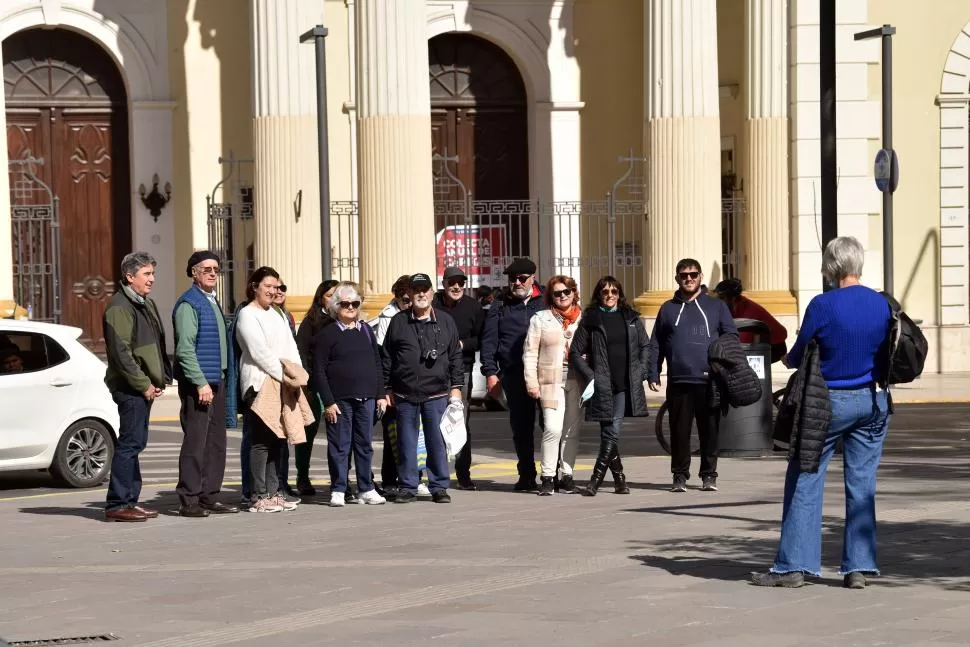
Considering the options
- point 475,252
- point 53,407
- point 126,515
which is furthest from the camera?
point 475,252

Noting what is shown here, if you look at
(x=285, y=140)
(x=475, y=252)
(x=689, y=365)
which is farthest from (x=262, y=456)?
(x=475, y=252)

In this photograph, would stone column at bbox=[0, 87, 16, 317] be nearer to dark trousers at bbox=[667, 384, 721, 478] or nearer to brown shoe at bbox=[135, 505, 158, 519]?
brown shoe at bbox=[135, 505, 158, 519]

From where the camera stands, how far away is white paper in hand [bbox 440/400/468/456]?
14914 mm

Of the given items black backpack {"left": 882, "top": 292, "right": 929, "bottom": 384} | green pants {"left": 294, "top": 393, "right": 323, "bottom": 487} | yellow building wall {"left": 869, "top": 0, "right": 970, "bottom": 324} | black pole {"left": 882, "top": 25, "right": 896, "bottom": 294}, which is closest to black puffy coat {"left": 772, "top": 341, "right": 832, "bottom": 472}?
black backpack {"left": 882, "top": 292, "right": 929, "bottom": 384}

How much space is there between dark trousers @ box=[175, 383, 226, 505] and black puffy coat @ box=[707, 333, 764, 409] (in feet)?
12.0

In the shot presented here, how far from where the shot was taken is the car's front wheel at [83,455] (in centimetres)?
1612

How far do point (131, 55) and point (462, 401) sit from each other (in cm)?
1640

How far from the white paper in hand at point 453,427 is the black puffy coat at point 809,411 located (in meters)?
5.31

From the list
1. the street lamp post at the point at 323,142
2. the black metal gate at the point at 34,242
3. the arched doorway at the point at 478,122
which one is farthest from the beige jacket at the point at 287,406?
the arched doorway at the point at 478,122

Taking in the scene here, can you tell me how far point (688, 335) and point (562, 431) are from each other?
1.22m

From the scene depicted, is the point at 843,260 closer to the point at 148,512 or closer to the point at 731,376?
the point at 731,376

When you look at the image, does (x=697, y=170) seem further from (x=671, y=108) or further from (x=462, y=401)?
(x=462, y=401)

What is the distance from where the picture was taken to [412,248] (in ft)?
86.9

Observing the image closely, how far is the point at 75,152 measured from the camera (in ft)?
99.1
